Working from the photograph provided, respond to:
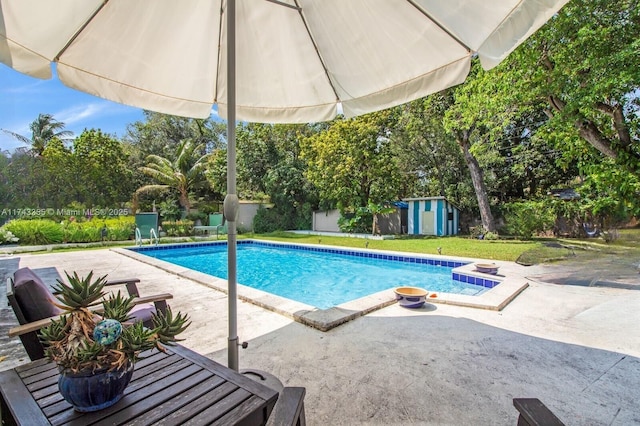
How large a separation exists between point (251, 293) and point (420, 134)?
14.6m

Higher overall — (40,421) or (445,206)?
(445,206)

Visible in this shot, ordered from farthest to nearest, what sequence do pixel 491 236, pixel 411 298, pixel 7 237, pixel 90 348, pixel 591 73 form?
pixel 491 236, pixel 7 237, pixel 591 73, pixel 411 298, pixel 90 348

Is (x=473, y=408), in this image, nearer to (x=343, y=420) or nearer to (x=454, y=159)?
(x=343, y=420)

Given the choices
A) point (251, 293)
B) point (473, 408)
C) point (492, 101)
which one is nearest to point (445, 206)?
point (492, 101)

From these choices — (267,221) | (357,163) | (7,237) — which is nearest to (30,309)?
(7,237)

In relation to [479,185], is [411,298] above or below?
below

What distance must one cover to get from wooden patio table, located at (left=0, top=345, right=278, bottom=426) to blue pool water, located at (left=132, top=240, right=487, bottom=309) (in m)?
4.99

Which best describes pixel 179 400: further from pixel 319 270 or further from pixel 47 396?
pixel 319 270

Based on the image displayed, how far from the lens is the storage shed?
54.4 ft

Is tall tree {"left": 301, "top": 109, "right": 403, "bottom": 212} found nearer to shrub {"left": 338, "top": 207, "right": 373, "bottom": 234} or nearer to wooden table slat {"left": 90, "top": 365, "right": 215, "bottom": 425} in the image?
shrub {"left": 338, "top": 207, "right": 373, "bottom": 234}

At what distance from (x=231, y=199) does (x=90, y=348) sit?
1086 millimetres

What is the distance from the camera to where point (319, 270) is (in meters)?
9.70

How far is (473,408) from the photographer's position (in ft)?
6.97

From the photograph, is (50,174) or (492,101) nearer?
(492,101)
